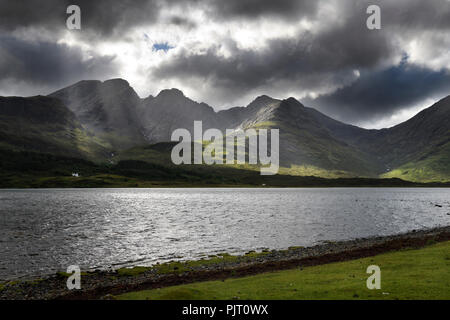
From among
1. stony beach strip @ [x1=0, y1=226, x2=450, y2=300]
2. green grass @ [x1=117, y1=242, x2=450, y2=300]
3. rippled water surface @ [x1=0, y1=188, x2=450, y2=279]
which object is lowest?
rippled water surface @ [x1=0, y1=188, x2=450, y2=279]


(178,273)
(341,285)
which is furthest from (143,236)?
(341,285)

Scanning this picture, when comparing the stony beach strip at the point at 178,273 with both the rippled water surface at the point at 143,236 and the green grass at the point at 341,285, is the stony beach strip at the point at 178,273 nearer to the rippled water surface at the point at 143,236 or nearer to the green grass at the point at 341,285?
the green grass at the point at 341,285

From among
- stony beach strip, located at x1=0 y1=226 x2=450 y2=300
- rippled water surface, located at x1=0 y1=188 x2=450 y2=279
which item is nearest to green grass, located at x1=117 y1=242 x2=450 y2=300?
stony beach strip, located at x1=0 y1=226 x2=450 y2=300

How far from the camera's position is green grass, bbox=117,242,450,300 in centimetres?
2231

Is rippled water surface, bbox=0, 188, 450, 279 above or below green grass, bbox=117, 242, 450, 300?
below

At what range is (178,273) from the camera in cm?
4044

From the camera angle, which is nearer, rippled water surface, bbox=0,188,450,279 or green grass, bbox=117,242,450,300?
green grass, bbox=117,242,450,300

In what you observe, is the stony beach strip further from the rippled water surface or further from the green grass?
the rippled water surface

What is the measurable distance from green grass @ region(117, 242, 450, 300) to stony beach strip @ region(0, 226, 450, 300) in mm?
5553

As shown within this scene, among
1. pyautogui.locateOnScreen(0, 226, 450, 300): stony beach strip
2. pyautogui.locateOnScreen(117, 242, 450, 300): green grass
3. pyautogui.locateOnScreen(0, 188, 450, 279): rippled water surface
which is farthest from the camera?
pyautogui.locateOnScreen(0, 188, 450, 279): rippled water surface

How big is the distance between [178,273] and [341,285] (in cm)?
2158
